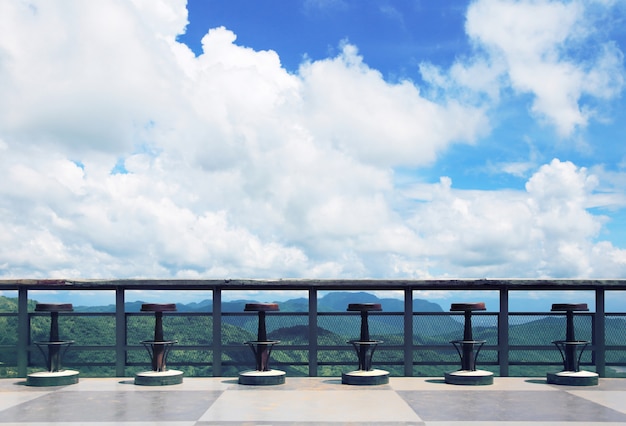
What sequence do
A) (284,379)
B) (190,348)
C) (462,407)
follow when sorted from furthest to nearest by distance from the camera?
1. (190,348)
2. (284,379)
3. (462,407)

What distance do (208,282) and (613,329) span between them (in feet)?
25.2

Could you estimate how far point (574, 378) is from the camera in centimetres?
1128

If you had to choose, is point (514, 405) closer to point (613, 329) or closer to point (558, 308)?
point (558, 308)

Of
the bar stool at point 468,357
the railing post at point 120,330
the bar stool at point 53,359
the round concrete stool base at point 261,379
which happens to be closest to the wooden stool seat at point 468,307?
the bar stool at point 468,357

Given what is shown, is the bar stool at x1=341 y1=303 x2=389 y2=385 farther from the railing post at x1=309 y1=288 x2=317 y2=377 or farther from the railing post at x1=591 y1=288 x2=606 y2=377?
the railing post at x1=591 y1=288 x2=606 y2=377

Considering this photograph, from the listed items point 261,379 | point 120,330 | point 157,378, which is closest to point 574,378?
point 261,379

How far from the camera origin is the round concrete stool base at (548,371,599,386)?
1121cm

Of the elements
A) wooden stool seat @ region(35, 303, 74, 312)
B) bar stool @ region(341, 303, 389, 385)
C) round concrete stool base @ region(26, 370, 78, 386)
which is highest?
wooden stool seat @ region(35, 303, 74, 312)

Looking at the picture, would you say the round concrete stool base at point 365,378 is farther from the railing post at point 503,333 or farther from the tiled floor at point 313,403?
the railing post at point 503,333

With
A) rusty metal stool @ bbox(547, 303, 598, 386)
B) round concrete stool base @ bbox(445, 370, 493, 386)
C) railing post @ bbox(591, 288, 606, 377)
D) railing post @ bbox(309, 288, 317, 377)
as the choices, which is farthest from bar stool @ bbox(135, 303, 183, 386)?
railing post @ bbox(591, 288, 606, 377)

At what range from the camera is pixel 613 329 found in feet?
41.0

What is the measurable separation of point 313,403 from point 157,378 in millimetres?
3153

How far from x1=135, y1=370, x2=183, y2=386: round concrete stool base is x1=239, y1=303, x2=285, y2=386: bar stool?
111cm

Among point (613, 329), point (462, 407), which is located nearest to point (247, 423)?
point (462, 407)
